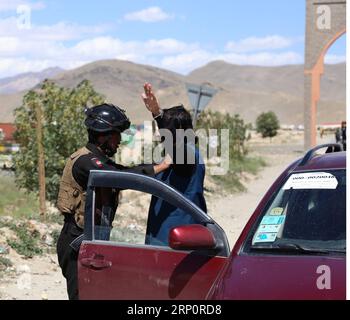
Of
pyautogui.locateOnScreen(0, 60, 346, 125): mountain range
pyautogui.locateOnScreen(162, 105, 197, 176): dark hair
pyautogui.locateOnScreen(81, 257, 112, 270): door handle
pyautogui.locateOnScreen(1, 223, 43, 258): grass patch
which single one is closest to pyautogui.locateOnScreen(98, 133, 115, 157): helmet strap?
pyautogui.locateOnScreen(162, 105, 197, 176): dark hair

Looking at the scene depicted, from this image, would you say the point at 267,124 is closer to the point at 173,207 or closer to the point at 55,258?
the point at 55,258

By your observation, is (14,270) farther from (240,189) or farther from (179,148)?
(240,189)

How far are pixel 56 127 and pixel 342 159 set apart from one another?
872 cm

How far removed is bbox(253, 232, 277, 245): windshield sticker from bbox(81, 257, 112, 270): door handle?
→ 2.88ft

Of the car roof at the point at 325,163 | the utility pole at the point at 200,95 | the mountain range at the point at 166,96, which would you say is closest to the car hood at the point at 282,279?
the car roof at the point at 325,163

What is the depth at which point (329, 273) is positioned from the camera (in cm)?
342

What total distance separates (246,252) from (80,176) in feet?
4.26

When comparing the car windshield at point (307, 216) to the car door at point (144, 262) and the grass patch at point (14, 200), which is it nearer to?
the car door at point (144, 262)

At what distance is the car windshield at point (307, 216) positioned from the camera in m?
3.85

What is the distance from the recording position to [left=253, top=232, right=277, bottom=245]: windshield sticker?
3.88 metres

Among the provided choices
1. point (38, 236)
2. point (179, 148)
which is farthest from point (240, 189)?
point (179, 148)

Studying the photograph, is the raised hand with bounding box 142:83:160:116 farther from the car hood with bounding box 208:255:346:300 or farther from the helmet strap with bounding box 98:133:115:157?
the car hood with bounding box 208:255:346:300

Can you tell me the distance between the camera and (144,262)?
4.00 metres

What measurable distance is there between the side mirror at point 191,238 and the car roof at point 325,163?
0.89 meters
